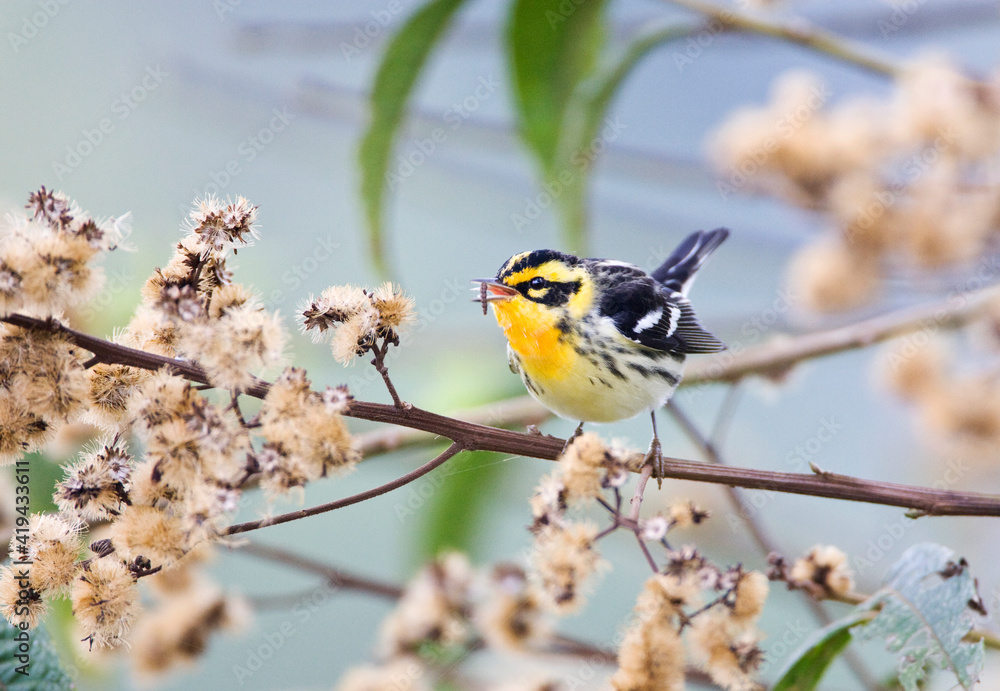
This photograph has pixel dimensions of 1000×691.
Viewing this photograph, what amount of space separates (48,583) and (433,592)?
0.72 meters

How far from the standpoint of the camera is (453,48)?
2260 mm

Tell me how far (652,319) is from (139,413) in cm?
113

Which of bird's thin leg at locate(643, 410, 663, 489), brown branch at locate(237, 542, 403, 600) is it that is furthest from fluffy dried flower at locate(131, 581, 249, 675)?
bird's thin leg at locate(643, 410, 663, 489)

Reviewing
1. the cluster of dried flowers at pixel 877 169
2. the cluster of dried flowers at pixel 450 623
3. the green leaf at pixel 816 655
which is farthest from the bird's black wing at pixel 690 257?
the green leaf at pixel 816 655

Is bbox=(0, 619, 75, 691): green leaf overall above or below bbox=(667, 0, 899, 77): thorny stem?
below

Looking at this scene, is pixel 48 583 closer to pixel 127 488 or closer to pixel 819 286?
pixel 127 488

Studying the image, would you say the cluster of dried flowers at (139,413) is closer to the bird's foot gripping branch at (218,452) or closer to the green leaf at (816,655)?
the bird's foot gripping branch at (218,452)

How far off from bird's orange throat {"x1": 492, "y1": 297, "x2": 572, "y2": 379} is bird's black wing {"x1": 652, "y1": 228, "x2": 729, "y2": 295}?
20.2 inches

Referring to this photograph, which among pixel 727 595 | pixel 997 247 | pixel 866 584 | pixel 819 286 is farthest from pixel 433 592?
pixel 997 247

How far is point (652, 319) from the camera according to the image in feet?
5.48

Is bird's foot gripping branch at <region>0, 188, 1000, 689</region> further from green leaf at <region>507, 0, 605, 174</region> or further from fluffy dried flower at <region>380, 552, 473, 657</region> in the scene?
green leaf at <region>507, 0, 605, 174</region>

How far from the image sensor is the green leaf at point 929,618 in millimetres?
878

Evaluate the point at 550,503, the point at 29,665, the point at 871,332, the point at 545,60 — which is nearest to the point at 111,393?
the point at 29,665

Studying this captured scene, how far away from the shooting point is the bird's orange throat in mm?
1555
